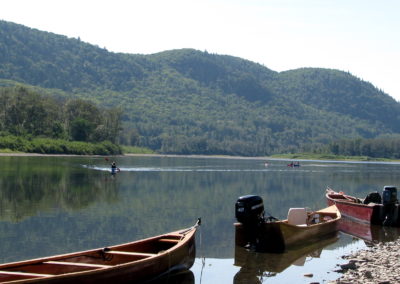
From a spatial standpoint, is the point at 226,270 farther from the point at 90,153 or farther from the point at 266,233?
the point at 90,153

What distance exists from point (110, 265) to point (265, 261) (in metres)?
8.07

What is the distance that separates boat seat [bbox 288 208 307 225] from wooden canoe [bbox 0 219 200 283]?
373 inches

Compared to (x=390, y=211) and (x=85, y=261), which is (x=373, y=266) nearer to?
(x=85, y=261)

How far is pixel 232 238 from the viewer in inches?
1121

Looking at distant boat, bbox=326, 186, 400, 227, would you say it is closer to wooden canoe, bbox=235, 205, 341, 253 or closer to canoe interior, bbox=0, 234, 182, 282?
wooden canoe, bbox=235, 205, 341, 253

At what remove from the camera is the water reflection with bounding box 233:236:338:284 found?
2094 cm

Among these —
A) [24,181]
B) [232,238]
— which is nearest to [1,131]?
[24,181]

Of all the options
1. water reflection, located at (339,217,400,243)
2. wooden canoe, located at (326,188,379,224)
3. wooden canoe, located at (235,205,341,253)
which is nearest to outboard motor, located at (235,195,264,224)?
wooden canoe, located at (235,205,341,253)

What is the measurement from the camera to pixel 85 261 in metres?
17.6

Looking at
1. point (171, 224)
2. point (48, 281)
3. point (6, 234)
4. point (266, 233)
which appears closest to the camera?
point (48, 281)

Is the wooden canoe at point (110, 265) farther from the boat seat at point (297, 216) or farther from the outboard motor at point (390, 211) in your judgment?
the outboard motor at point (390, 211)

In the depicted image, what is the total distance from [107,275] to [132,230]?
1405cm

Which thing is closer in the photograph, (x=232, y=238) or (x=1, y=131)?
(x=232, y=238)

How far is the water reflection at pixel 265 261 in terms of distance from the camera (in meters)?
20.9
